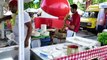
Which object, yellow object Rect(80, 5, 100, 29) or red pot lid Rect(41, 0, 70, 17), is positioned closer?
red pot lid Rect(41, 0, 70, 17)

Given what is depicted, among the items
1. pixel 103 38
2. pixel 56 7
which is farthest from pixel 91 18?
pixel 56 7

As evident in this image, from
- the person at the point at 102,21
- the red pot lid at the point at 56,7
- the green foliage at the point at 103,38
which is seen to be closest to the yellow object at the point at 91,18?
the person at the point at 102,21

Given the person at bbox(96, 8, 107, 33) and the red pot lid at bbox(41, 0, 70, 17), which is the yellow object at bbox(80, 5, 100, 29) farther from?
the red pot lid at bbox(41, 0, 70, 17)

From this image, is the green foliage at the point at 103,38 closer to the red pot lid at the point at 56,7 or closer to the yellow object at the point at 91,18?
the red pot lid at the point at 56,7

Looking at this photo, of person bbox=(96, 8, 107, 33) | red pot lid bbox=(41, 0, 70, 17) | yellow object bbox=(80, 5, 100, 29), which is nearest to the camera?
red pot lid bbox=(41, 0, 70, 17)

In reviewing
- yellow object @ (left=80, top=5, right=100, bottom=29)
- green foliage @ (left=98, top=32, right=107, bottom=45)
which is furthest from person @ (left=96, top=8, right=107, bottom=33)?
green foliage @ (left=98, top=32, right=107, bottom=45)

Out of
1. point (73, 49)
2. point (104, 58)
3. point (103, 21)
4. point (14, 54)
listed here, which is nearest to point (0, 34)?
point (14, 54)

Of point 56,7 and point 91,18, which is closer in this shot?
point 56,7

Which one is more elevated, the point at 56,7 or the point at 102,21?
the point at 56,7

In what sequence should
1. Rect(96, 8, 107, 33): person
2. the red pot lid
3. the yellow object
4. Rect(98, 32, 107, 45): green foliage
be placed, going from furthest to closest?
the yellow object → Rect(96, 8, 107, 33): person → Rect(98, 32, 107, 45): green foliage → the red pot lid

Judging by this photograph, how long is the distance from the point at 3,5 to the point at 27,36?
0.83 meters

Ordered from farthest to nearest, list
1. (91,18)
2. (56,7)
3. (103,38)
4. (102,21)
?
(91,18) < (102,21) < (103,38) < (56,7)

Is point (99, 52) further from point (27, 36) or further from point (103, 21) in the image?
point (103, 21)

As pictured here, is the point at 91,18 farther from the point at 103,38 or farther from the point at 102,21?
the point at 103,38
